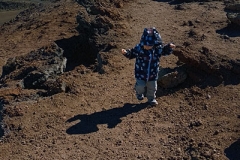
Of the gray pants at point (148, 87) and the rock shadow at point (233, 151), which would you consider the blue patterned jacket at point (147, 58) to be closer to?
the gray pants at point (148, 87)

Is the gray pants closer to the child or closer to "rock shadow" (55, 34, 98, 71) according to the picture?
the child

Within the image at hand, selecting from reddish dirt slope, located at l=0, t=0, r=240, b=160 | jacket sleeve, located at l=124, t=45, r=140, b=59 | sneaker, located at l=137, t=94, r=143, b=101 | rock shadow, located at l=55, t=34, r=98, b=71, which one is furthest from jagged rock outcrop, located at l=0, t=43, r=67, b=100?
jacket sleeve, located at l=124, t=45, r=140, b=59

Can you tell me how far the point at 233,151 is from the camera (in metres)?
5.86

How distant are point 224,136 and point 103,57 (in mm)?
3776

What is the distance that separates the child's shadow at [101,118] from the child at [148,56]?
36cm

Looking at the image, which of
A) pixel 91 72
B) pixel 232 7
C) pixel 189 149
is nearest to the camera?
pixel 189 149

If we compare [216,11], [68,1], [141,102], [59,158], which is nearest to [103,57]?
[141,102]

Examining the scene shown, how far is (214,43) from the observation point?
9.51 metres

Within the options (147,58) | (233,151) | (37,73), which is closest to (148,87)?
(147,58)

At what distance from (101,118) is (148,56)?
131cm

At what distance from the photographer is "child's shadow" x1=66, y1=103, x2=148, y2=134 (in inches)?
268

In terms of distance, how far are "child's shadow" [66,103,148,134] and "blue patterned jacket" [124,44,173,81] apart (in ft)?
1.94

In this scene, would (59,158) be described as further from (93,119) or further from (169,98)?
(169,98)

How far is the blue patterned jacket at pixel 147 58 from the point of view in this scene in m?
6.93
